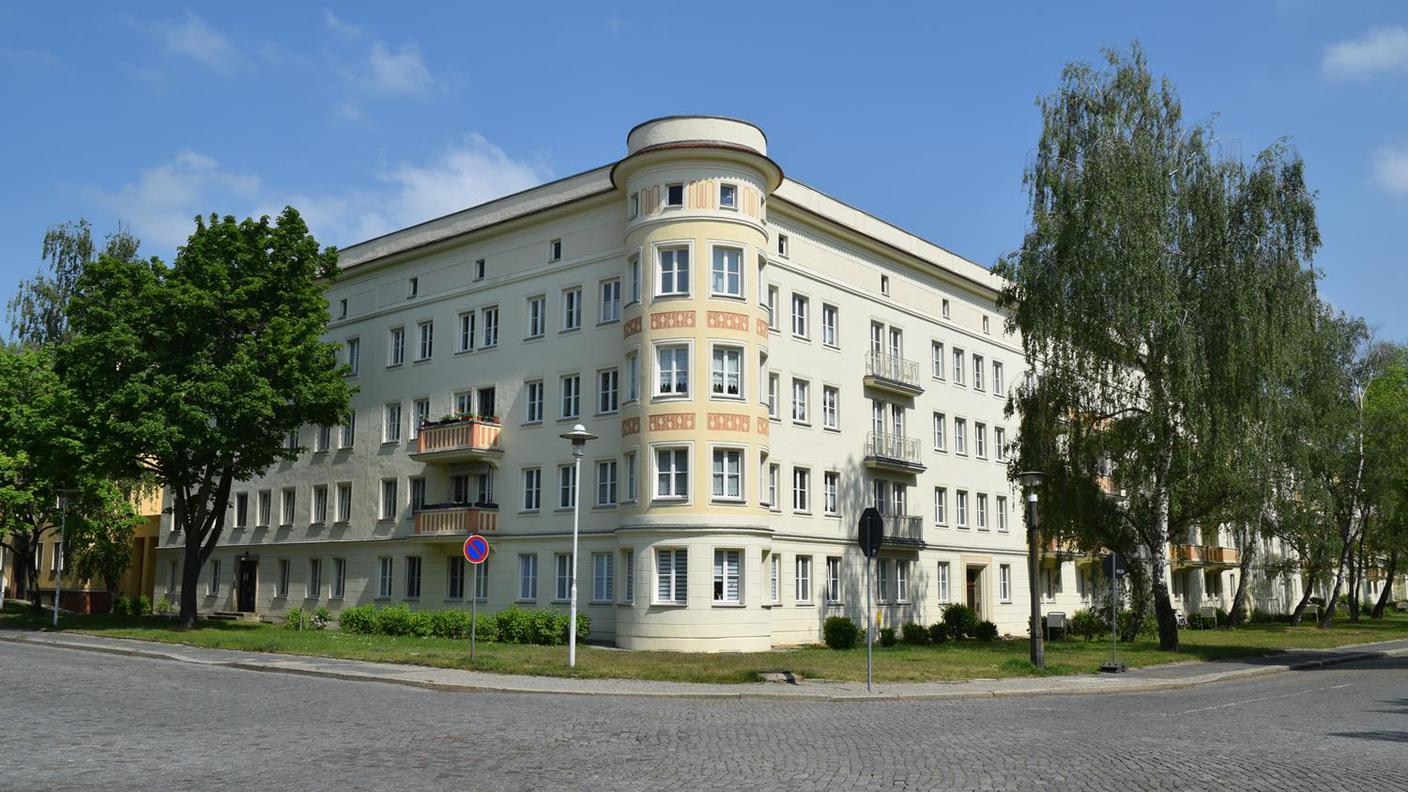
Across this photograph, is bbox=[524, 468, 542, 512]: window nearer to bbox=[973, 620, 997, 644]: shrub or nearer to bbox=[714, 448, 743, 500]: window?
bbox=[714, 448, 743, 500]: window

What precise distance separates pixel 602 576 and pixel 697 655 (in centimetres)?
667

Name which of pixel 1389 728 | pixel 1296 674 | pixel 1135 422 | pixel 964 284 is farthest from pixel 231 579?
pixel 1389 728

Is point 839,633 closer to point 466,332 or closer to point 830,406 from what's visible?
point 830,406

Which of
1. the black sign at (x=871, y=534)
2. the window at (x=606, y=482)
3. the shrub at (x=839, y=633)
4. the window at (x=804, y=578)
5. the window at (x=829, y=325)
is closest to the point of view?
the black sign at (x=871, y=534)

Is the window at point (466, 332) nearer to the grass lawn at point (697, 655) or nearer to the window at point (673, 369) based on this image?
the window at point (673, 369)

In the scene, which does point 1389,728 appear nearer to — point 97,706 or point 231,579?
point 97,706

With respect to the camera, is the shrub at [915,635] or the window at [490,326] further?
the window at [490,326]

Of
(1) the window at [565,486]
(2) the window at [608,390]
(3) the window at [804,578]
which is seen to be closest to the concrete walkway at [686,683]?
(1) the window at [565,486]

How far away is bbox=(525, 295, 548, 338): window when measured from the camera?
3878cm

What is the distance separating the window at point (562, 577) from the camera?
36406 mm

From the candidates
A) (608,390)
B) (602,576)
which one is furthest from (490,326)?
(602,576)

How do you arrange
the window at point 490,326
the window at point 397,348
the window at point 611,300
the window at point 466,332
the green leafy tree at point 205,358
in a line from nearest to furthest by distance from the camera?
the green leafy tree at point 205,358 → the window at point 611,300 → the window at point 490,326 → the window at point 466,332 → the window at point 397,348

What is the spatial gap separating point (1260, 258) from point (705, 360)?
15876 millimetres

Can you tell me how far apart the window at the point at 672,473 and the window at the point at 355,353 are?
17.8 meters
